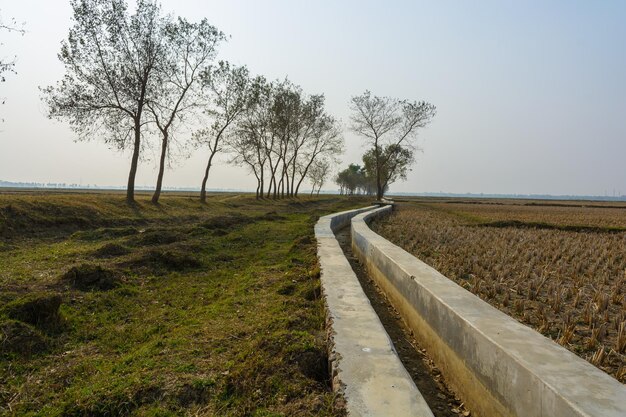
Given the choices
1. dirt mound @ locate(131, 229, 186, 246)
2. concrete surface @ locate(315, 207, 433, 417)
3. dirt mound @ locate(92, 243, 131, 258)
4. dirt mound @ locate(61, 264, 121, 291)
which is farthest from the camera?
dirt mound @ locate(131, 229, 186, 246)

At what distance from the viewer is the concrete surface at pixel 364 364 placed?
2.45 meters

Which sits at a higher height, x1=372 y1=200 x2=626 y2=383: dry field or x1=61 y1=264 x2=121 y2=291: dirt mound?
x1=372 y1=200 x2=626 y2=383: dry field

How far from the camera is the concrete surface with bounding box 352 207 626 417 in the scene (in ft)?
6.80

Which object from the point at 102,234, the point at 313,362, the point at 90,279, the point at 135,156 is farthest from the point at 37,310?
the point at 135,156

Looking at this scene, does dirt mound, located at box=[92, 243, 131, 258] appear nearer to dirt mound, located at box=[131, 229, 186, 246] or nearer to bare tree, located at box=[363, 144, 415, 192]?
dirt mound, located at box=[131, 229, 186, 246]

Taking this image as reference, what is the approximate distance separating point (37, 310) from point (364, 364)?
3.72 m

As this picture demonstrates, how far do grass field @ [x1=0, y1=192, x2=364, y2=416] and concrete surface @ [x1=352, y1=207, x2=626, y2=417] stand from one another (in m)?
1.10

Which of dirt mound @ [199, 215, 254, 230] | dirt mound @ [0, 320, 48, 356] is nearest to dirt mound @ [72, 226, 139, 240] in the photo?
dirt mound @ [199, 215, 254, 230]

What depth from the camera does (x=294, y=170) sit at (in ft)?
168

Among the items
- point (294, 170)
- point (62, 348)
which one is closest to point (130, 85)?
point (62, 348)

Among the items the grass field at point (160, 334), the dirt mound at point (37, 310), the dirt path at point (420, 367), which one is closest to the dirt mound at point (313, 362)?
the grass field at point (160, 334)

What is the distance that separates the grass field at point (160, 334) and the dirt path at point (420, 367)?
876 millimetres

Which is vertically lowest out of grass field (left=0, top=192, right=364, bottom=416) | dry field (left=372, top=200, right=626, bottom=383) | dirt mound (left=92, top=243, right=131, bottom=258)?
grass field (left=0, top=192, right=364, bottom=416)

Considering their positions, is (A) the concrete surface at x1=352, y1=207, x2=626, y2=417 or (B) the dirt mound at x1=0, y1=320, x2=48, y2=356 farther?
(B) the dirt mound at x1=0, y1=320, x2=48, y2=356
